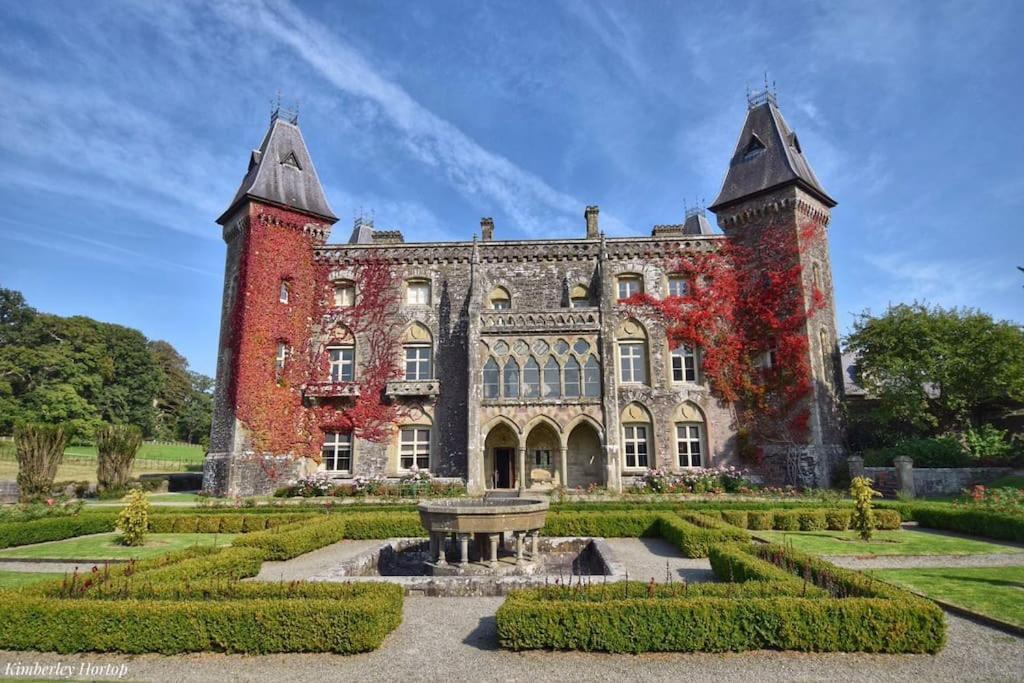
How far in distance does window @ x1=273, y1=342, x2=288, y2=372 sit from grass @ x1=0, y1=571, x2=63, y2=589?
1634 cm

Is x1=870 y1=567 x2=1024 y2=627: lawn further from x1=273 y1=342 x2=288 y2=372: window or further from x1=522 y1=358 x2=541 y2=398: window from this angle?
x1=273 y1=342 x2=288 y2=372: window

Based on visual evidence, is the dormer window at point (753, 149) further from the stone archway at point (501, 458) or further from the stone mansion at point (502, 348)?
the stone archway at point (501, 458)

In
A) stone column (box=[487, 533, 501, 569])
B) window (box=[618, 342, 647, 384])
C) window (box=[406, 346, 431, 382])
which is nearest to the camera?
stone column (box=[487, 533, 501, 569])

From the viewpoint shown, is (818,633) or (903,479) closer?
(818,633)

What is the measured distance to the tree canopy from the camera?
50188mm

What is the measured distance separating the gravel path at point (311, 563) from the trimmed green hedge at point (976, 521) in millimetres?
15875

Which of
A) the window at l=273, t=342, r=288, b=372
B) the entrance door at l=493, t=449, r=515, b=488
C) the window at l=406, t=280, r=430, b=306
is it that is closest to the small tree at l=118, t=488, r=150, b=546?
the window at l=273, t=342, r=288, b=372

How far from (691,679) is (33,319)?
73736 mm

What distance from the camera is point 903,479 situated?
73.5 ft

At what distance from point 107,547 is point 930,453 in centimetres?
2881

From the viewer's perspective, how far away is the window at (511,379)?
89.5 ft

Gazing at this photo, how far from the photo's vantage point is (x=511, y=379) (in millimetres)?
27422

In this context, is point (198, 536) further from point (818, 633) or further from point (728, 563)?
point (818, 633)

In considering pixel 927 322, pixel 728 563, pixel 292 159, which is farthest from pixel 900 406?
pixel 292 159
